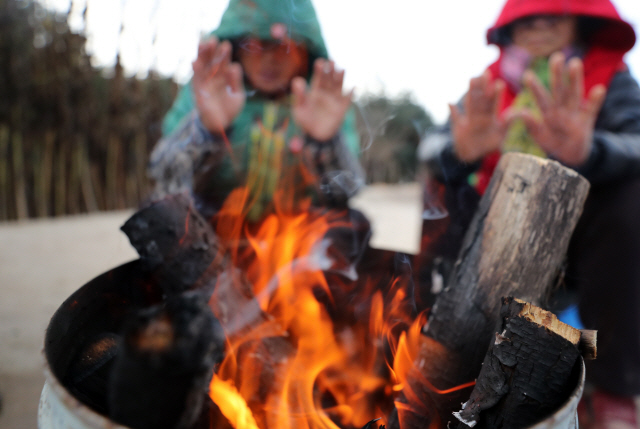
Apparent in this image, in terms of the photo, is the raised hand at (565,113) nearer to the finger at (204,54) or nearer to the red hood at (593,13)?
the red hood at (593,13)

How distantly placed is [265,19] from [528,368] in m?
2.15

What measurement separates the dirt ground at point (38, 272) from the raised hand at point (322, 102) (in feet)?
5.14

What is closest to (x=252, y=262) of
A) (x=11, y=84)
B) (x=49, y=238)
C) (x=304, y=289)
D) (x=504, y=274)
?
(x=304, y=289)

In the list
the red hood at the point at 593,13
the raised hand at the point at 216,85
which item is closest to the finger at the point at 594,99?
the red hood at the point at 593,13

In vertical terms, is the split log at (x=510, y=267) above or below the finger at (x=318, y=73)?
below

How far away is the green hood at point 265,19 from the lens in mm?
2096

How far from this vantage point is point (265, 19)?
2.12m

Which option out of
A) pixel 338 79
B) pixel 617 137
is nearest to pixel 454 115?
pixel 338 79

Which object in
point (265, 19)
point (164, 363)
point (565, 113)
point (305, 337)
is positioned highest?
point (265, 19)

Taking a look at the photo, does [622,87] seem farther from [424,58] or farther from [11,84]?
[11,84]

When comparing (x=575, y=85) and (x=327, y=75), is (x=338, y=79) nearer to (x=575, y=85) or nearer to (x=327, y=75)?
(x=327, y=75)

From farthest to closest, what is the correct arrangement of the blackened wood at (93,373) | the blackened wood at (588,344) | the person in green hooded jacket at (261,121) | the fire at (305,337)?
the person in green hooded jacket at (261,121), the fire at (305,337), the blackened wood at (93,373), the blackened wood at (588,344)

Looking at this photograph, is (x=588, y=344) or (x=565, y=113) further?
(x=565, y=113)

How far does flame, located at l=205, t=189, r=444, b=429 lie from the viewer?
96cm
